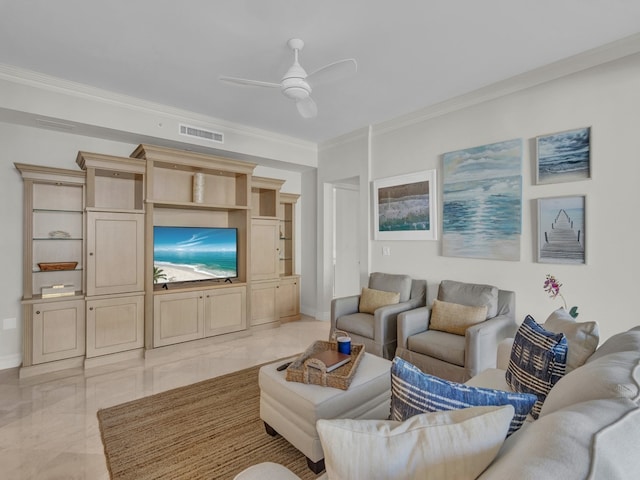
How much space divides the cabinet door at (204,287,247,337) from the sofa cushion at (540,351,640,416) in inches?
146

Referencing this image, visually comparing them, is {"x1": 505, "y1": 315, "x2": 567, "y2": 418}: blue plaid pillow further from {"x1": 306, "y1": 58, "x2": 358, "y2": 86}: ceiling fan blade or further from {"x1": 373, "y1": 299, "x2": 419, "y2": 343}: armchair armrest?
{"x1": 306, "y1": 58, "x2": 358, "y2": 86}: ceiling fan blade

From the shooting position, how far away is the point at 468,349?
8.34 feet

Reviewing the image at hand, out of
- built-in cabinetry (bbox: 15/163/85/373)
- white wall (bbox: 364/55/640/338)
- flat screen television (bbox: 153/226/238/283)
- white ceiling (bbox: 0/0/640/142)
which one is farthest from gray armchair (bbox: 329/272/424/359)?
built-in cabinetry (bbox: 15/163/85/373)

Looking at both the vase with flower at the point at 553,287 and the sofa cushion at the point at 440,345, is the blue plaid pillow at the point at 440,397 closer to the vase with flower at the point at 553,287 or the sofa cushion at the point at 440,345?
the sofa cushion at the point at 440,345

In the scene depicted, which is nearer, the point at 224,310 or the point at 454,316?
the point at 454,316

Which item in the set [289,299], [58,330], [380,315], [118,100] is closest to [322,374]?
[380,315]

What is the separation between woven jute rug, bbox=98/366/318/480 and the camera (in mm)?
1871

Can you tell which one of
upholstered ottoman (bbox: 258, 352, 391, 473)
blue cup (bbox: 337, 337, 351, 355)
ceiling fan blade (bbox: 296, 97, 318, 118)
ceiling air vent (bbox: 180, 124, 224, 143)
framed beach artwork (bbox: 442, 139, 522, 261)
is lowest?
upholstered ottoman (bbox: 258, 352, 391, 473)

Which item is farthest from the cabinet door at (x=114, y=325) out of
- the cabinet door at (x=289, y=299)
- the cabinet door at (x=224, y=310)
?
the cabinet door at (x=289, y=299)

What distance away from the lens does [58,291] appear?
329 cm

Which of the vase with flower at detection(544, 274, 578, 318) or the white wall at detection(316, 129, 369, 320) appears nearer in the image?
the vase with flower at detection(544, 274, 578, 318)

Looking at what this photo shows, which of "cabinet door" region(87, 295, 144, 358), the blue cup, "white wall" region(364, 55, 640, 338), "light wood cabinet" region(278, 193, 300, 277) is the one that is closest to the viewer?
the blue cup

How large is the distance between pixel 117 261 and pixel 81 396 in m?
1.34

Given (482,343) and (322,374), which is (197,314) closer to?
(322,374)
